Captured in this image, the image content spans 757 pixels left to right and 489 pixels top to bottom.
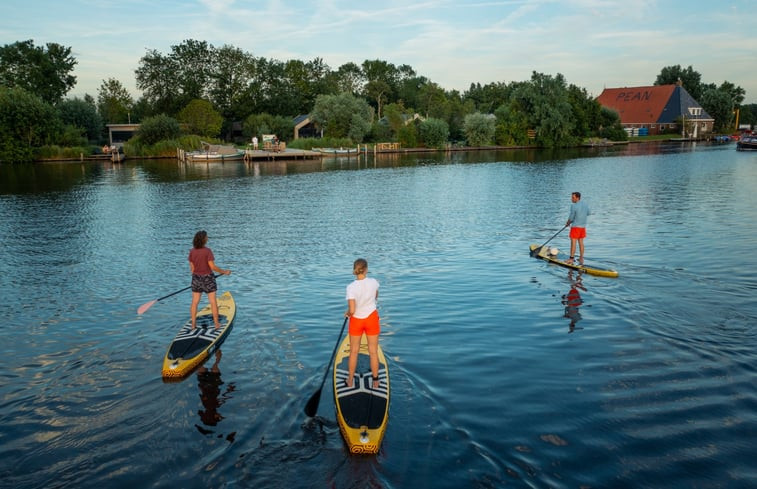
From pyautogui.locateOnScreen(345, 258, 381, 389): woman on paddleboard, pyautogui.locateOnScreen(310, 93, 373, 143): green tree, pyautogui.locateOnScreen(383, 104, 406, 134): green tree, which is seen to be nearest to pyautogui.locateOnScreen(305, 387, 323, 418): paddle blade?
pyautogui.locateOnScreen(345, 258, 381, 389): woman on paddleboard

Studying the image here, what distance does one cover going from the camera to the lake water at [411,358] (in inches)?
313

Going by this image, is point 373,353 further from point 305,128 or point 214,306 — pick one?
point 305,128

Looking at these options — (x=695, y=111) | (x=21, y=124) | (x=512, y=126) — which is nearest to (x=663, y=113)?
(x=695, y=111)

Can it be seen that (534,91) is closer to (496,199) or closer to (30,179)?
(496,199)

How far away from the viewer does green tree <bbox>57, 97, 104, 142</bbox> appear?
92.8m

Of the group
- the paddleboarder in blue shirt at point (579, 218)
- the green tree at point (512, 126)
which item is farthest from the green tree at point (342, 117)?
the paddleboarder in blue shirt at point (579, 218)

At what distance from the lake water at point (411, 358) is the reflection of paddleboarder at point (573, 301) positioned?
88mm

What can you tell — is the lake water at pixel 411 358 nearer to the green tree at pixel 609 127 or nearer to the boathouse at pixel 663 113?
the green tree at pixel 609 127

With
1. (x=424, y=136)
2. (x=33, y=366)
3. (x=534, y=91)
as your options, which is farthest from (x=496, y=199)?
(x=534, y=91)

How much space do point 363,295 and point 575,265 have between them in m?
11.8

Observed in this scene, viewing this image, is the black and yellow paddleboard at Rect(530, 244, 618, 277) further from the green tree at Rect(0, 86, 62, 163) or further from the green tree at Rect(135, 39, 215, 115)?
the green tree at Rect(135, 39, 215, 115)

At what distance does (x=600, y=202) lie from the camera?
34469 mm

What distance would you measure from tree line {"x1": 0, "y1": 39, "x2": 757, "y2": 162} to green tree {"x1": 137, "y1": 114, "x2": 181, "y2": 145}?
17 cm

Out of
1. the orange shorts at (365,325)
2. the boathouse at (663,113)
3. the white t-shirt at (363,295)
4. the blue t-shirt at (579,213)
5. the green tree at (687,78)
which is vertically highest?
the green tree at (687,78)
